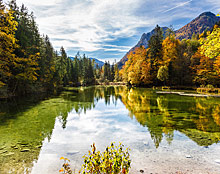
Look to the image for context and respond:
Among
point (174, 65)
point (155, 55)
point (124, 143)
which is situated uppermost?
point (155, 55)

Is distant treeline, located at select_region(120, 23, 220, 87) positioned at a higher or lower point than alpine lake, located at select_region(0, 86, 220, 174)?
higher

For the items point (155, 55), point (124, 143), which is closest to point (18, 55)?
point (124, 143)

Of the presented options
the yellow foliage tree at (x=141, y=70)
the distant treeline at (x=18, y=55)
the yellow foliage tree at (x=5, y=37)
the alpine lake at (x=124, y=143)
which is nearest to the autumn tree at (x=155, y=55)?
the yellow foliage tree at (x=141, y=70)

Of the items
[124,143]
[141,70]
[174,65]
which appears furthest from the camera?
[141,70]

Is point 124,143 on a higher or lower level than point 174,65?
lower

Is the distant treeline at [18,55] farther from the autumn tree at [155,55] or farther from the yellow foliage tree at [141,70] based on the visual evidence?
the autumn tree at [155,55]

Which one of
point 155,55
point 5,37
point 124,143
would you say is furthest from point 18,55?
point 155,55

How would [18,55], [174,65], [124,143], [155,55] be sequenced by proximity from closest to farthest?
[124,143] < [18,55] < [174,65] < [155,55]

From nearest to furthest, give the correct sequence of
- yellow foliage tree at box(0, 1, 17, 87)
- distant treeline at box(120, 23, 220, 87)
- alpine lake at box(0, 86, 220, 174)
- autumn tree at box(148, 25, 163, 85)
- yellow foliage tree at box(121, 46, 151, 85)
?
alpine lake at box(0, 86, 220, 174), yellow foliage tree at box(0, 1, 17, 87), distant treeline at box(120, 23, 220, 87), yellow foliage tree at box(121, 46, 151, 85), autumn tree at box(148, 25, 163, 85)

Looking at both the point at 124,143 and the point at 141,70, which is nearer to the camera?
the point at 124,143

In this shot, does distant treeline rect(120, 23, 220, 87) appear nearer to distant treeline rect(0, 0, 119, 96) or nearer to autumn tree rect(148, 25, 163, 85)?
autumn tree rect(148, 25, 163, 85)

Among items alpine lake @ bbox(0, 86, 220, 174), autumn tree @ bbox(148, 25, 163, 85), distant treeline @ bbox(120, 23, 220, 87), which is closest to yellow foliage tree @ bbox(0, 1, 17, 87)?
Result: alpine lake @ bbox(0, 86, 220, 174)

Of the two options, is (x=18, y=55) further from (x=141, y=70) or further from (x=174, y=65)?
(x=174, y=65)

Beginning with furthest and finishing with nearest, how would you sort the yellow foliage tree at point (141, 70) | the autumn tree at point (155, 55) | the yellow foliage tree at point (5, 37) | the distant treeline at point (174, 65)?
the autumn tree at point (155, 55), the yellow foliage tree at point (141, 70), the distant treeline at point (174, 65), the yellow foliage tree at point (5, 37)
